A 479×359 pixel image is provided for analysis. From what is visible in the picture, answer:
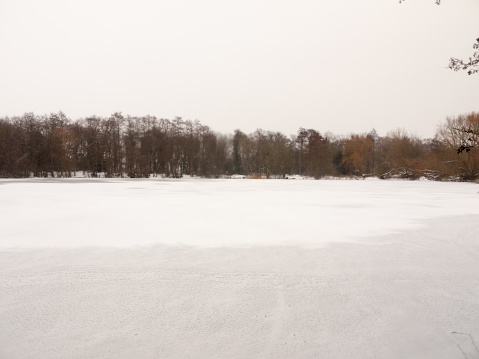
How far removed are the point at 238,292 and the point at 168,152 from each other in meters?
52.4

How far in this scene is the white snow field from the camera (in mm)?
3062

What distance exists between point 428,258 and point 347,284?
2218 millimetres

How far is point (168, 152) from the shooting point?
2159 inches

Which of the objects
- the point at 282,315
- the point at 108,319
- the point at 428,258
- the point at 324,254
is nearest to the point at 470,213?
the point at 428,258

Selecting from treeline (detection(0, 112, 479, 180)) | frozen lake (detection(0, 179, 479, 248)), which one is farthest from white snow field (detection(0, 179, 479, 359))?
treeline (detection(0, 112, 479, 180))

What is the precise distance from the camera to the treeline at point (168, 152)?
4406 cm

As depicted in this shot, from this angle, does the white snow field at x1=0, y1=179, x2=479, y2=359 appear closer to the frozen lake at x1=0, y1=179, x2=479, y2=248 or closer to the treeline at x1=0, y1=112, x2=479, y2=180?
the frozen lake at x1=0, y1=179, x2=479, y2=248

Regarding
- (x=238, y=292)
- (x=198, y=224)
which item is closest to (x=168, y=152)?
(x=198, y=224)

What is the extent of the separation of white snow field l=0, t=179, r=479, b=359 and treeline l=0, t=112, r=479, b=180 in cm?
3995

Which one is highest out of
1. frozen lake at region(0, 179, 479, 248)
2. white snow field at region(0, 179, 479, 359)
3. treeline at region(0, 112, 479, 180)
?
treeline at region(0, 112, 479, 180)

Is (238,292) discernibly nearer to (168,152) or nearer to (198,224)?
(198,224)

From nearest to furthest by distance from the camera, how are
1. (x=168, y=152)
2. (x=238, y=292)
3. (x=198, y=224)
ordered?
(x=238, y=292), (x=198, y=224), (x=168, y=152)

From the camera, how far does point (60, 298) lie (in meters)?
4.00

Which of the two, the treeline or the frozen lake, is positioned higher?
the treeline
